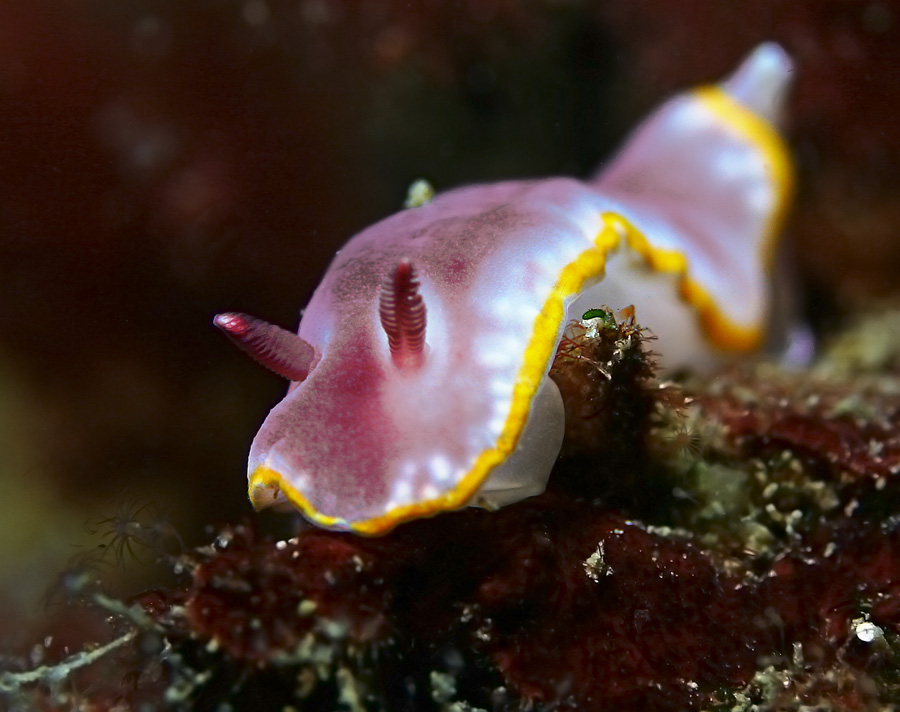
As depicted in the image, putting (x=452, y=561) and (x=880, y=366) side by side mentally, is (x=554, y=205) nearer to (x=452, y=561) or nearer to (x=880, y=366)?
(x=452, y=561)

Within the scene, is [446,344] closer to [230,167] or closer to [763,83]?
[230,167]

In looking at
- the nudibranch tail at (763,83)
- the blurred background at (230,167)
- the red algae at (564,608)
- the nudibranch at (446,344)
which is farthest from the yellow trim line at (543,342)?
the nudibranch tail at (763,83)

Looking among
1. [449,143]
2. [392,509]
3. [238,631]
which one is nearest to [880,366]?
[449,143]

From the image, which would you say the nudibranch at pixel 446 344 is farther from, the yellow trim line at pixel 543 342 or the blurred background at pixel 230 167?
the blurred background at pixel 230 167

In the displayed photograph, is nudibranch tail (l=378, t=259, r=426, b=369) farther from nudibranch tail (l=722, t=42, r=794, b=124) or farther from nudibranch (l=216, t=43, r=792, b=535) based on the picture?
nudibranch tail (l=722, t=42, r=794, b=124)

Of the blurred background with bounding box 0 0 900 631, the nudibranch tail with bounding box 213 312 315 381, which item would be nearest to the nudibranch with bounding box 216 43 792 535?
the nudibranch tail with bounding box 213 312 315 381

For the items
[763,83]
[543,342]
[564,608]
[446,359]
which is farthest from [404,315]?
[763,83]
